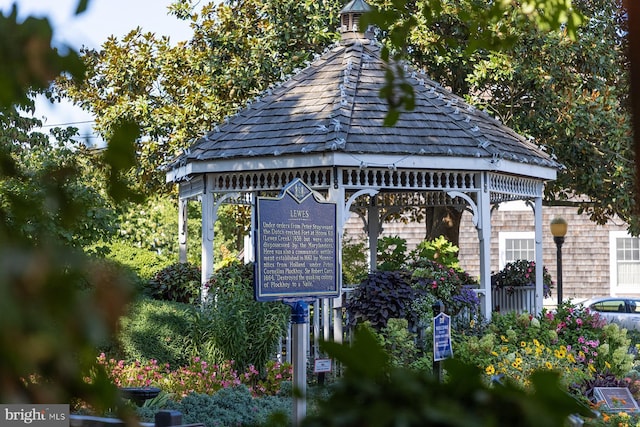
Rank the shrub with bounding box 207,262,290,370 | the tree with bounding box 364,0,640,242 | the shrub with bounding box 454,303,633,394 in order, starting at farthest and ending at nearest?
the tree with bounding box 364,0,640,242
the shrub with bounding box 207,262,290,370
the shrub with bounding box 454,303,633,394

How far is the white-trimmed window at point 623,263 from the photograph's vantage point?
28109mm

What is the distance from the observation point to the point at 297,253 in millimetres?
8969

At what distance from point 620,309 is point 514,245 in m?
5.57

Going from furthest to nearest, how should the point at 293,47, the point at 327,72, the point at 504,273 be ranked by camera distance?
1. the point at 293,47
2. the point at 504,273
3. the point at 327,72

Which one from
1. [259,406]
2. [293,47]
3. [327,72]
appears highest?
[293,47]

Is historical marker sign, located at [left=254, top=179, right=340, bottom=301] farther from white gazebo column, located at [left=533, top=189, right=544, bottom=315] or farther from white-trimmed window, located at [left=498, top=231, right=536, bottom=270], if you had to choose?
white-trimmed window, located at [left=498, top=231, right=536, bottom=270]

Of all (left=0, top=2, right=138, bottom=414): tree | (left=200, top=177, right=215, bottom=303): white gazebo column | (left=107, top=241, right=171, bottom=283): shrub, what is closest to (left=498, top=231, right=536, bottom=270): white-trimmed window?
(left=107, top=241, right=171, bottom=283): shrub

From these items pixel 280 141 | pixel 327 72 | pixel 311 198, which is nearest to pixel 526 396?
pixel 311 198

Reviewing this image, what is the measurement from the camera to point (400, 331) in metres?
11.9

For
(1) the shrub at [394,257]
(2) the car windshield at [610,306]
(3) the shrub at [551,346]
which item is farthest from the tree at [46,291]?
(2) the car windshield at [610,306]

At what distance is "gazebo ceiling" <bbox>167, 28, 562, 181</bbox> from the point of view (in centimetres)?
1330

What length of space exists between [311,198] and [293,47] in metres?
11.1

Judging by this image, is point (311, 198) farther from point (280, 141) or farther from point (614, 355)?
point (614, 355)

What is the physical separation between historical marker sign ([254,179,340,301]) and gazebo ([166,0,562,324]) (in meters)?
3.51
